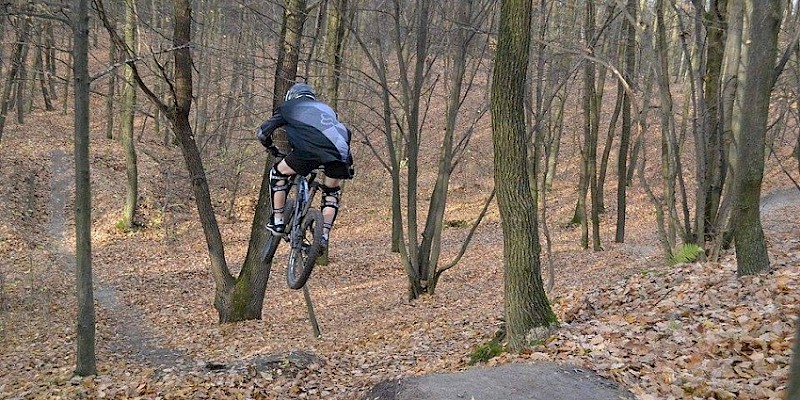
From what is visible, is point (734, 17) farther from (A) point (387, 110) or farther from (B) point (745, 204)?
(A) point (387, 110)

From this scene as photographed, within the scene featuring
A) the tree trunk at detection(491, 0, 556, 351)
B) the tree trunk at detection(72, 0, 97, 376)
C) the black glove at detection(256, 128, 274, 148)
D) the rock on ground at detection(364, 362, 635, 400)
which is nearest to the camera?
the rock on ground at detection(364, 362, 635, 400)

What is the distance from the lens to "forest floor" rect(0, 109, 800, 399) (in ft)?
20.9

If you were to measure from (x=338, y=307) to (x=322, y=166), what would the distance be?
730cm

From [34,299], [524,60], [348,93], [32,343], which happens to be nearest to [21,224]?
[34,299]

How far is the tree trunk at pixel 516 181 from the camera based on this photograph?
6.63 m

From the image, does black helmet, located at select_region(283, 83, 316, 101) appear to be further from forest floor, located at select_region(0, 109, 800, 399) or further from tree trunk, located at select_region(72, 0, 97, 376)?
forest floor, located at select_region(0, 109, 800, 399)

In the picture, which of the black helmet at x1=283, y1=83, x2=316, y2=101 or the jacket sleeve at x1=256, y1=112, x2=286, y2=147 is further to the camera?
the black helmet at x1=283, y1=83, x2=316, y2=101

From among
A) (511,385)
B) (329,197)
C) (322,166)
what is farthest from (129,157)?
(511,385)

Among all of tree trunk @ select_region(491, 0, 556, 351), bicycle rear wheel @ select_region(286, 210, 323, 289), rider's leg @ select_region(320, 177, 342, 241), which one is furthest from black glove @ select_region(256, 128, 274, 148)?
tree trunk @ select_region(491, 0, 556, 351)

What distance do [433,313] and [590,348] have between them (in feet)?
16.7

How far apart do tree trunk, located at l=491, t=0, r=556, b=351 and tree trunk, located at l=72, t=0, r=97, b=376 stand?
471 cm

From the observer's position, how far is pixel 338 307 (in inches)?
542

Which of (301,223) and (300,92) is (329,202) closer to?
(301,223)

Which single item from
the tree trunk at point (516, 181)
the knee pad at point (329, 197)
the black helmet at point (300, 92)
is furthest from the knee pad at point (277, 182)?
the tree trunk at point (516, 181)
